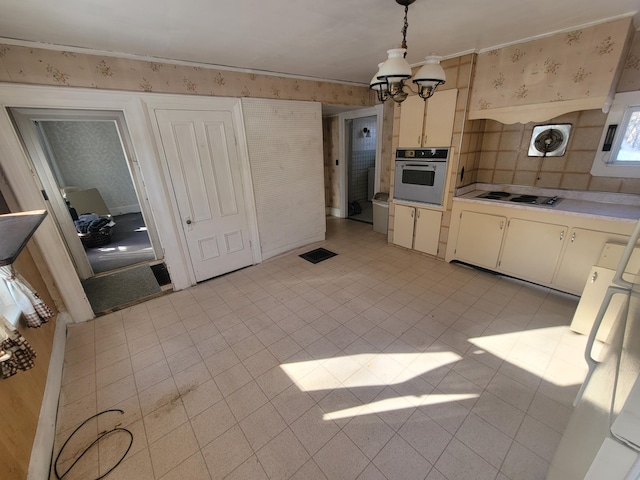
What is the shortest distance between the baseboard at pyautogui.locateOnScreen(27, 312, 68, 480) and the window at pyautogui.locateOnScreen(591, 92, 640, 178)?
483cm

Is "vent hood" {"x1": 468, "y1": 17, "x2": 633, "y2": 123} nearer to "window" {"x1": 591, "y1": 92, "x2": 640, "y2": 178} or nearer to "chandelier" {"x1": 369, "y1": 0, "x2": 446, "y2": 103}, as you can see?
"window" {"x1": 591, "y1": 92, "x2": 640, "y2": 178}

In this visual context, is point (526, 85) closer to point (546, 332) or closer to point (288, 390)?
point (546, 332)

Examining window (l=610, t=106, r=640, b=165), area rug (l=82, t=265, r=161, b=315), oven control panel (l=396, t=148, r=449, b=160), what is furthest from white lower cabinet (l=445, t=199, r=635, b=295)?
area rug (l=82, t=265, r=161, b=315)

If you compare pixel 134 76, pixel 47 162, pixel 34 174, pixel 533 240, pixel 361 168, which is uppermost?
pixel 134 76

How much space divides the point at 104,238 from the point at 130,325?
305cm

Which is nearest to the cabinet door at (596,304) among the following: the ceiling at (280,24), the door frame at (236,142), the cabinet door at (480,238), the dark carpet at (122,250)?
the cabinet door at (480,238)

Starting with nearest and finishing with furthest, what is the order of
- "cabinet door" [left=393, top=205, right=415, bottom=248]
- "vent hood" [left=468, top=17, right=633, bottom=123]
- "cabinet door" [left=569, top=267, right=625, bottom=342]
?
"cabinet door" [left=569, top=267, right=625, bottom=342] < "vent hood" [left=468, top=17, right=633, bottom=123] < "cabinet door" [left=393, top=205, right=415, bottom=248]

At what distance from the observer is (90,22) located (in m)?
1.78

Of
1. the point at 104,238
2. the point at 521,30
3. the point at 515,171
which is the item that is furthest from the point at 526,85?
the point at 104,238

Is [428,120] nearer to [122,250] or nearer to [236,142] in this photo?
[236,142]

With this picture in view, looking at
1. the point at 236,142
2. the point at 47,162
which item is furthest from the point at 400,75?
the point at 47,162

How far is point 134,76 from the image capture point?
2457mm

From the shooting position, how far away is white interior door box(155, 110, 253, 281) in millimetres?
2826

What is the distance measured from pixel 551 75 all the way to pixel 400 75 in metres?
1.97
